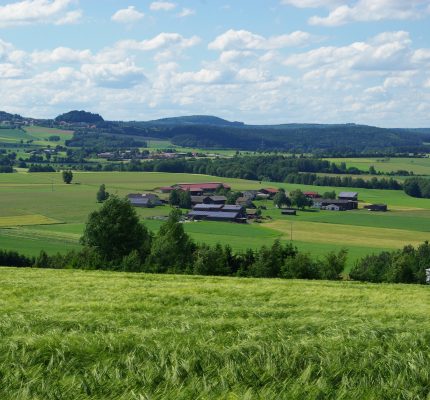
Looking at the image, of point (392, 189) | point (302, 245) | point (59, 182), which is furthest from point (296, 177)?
point (302, 245)

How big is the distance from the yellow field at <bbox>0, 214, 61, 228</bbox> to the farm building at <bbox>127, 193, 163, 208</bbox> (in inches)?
926

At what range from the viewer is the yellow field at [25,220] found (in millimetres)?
89894

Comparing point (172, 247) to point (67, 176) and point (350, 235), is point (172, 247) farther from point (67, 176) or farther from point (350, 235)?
point (67, 176)

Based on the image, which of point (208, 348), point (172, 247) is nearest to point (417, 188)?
point (172, 247)

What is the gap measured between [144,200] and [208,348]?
109923 millimetres

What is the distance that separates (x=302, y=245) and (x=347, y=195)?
61.8m

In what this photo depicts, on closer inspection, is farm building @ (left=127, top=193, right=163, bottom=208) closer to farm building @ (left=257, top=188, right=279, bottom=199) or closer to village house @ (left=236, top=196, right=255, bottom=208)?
village house @ (left=236, top=196, right=255, bottom=208)

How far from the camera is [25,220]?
9400 centimetres

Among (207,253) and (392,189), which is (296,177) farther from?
(207,253)

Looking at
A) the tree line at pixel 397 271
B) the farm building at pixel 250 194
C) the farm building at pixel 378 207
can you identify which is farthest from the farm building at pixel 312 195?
the tree line at pixel 397 271

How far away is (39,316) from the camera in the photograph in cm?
1365

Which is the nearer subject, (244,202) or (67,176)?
(244,202)

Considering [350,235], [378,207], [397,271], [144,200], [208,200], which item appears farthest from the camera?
[208,200]

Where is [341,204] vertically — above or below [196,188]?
below
